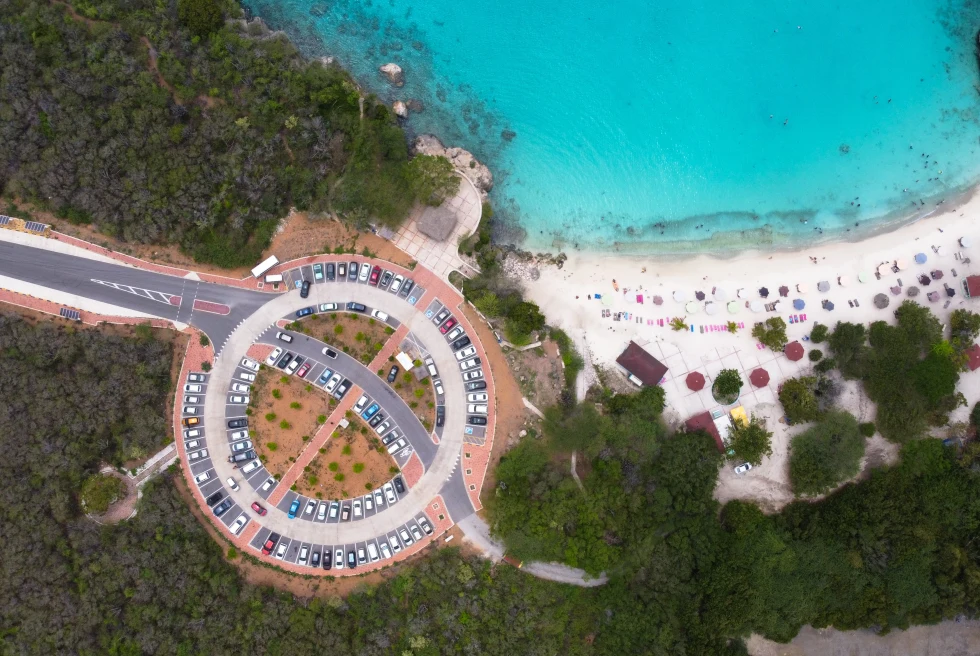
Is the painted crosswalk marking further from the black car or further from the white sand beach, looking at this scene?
the white sand beach

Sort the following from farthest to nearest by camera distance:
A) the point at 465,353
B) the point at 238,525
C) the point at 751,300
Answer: the point at 751,300, the point at 465,353, the point at 238,525

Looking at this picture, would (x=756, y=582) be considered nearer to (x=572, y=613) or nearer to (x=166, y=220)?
(x=572, y=613)

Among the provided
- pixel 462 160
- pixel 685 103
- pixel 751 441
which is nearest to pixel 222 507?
pixel 462 160

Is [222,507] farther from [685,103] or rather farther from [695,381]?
[685,103]

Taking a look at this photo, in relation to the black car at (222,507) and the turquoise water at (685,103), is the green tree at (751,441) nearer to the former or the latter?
the turquoise water at (685,103)

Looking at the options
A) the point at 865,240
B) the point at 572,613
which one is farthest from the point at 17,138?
the point at 865,240

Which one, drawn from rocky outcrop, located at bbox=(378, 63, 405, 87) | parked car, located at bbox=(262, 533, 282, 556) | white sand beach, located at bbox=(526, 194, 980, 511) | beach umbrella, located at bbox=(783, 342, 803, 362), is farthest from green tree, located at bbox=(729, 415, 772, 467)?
rocky outcrop, located at bbox=(378, 63, 405, 87)

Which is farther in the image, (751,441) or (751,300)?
(751,300)
